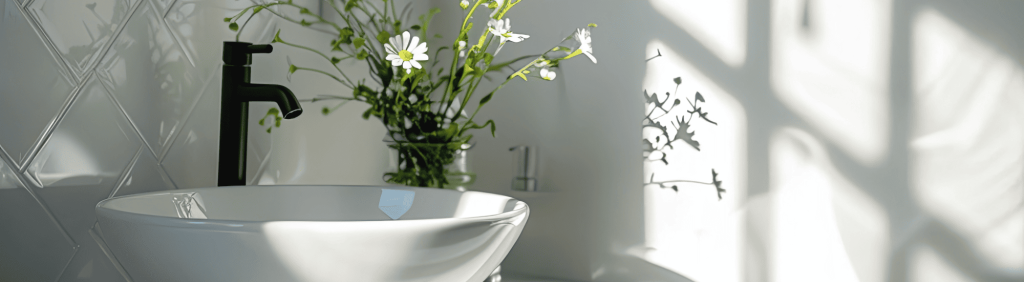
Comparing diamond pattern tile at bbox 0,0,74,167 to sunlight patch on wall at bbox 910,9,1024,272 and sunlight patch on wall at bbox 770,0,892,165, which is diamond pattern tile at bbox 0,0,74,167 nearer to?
sunlight patch on wall at bbox 770,0,892,165

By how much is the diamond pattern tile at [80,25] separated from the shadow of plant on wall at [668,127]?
68cm

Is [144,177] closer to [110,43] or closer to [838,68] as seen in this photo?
[110,43]

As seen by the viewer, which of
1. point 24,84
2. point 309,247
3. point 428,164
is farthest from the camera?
point 428,164

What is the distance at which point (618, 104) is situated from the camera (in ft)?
3.06

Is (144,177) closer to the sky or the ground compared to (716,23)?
closer to the ground

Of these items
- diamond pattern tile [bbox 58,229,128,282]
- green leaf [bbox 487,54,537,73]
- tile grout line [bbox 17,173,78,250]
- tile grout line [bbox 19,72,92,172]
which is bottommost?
diamond pattern tile [bbox 58,229,128,282]

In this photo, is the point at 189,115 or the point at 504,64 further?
the point at 504,64

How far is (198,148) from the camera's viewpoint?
77 cm

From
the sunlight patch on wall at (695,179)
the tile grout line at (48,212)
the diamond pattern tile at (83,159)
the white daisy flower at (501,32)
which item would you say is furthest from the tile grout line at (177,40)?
the sunlight patch on wall at (695,179)

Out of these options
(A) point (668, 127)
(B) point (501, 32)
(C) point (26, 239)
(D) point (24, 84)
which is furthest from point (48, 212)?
(A) point (668, 127)

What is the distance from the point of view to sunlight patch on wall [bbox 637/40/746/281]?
0.85m

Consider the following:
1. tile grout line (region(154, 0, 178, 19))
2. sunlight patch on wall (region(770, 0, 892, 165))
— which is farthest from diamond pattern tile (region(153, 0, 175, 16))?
sunlight patch on wall (region(770, 0, 892, 165))

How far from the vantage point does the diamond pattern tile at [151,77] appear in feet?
2.25

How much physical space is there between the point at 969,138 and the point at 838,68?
6.3 inches
